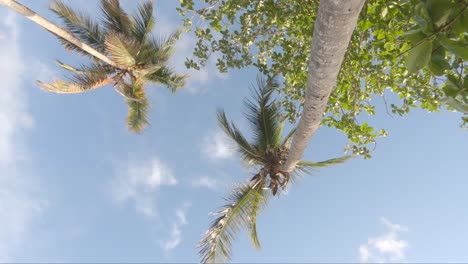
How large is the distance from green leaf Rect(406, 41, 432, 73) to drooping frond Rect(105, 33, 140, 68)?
24.5ft

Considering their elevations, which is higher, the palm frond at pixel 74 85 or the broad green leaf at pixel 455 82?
the palm frond at pixel 74 85

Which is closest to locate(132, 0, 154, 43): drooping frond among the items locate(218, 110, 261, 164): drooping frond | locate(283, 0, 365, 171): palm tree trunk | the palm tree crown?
the palm tree crown

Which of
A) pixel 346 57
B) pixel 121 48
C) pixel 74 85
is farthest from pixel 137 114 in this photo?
pixel 346 57

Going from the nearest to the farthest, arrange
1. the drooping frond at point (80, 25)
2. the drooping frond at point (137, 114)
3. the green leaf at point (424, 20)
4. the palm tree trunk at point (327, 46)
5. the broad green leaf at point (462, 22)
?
the green leaf at point (424, 20)
the broad green leaf at point (462, 22)
the palm tree trunk at point (327, 46)
the drooping frond at point (80, 25)
the drooping frond at point (137, 114)

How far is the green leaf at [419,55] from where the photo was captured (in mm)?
1140

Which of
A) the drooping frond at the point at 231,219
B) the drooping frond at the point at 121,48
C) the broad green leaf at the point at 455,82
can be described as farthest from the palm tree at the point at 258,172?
the broad green leaf at the point at 455,82

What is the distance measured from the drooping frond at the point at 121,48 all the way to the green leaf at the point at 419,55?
24.5 feet

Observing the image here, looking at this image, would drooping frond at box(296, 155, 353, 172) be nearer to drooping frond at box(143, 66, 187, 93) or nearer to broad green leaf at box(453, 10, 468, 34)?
drooping frond at box(143, 66, 187, 93)

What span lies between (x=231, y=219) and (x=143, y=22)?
611 cm

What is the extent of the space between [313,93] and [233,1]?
127 inches

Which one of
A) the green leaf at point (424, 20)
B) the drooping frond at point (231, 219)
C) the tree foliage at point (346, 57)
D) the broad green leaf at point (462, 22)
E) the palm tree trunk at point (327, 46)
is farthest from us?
the drooping frond at point (231, 219)

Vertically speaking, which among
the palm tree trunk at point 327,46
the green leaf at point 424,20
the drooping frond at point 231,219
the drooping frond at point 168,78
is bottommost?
the green leaf at point 424,20

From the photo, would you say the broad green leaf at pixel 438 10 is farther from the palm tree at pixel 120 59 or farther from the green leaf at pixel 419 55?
the palm tree at pixel 120 59

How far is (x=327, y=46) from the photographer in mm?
2711
